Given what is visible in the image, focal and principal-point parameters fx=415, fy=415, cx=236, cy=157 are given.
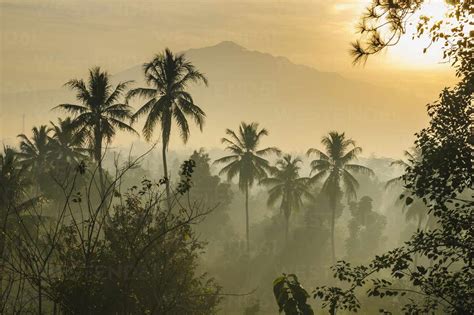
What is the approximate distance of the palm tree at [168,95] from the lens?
24016mm

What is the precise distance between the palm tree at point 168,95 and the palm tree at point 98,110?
31.7 inches

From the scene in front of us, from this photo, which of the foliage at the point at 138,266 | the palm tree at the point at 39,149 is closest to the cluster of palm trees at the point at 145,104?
the foliage at the point at 138,266

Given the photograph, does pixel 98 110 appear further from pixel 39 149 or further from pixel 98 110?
pixel 39 149

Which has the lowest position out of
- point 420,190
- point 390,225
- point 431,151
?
point 420,190

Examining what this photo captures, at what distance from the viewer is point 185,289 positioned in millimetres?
13914

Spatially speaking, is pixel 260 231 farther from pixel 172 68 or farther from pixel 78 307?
pixel 78 307

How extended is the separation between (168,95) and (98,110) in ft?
13.5

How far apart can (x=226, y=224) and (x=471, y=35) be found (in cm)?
4637

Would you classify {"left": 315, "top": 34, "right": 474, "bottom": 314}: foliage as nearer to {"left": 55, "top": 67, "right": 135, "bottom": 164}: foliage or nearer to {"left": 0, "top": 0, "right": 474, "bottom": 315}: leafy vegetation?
{"left": 0, "top": 0, "right": 474, "bottom": 315}: leafy vegetation

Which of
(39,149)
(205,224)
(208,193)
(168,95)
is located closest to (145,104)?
(168,95)

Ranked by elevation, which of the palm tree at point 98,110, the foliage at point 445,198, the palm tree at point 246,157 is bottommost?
the foliage at point 445,198

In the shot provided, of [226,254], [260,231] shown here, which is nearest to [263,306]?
[226,254]

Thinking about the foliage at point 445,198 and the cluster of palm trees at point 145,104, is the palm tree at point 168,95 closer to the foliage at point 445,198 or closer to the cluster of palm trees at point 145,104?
the cluster of palm trees at point 145,104

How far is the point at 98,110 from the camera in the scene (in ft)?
78.6
